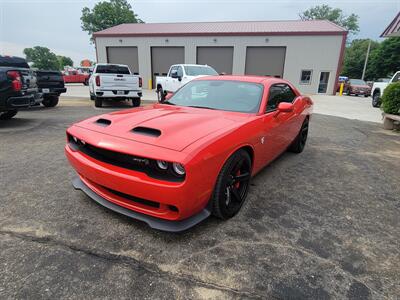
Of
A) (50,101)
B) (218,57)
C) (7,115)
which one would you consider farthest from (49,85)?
(218,57)

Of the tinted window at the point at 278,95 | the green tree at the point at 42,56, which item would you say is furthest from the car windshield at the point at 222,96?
the green tree at the point at 42,56

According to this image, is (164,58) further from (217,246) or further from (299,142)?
(217,246)

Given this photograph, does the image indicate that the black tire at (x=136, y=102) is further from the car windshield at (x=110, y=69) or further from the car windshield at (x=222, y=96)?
the car windshield at (x=222, y=96)

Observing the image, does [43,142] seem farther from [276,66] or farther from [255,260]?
[276,66]

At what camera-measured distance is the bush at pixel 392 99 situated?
7781 mm

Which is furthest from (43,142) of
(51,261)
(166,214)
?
(166,214)

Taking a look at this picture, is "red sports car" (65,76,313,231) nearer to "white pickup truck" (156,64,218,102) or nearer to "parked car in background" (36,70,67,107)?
"white pickup truck" (156,64,218,102)

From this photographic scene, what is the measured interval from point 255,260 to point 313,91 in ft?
72.8

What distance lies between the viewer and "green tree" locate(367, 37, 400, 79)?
39.5m

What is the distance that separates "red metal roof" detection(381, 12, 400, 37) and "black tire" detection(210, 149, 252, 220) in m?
11.2

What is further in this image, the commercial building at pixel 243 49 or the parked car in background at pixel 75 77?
the parked car in background at pixel 75 77

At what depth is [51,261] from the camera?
2035 mm

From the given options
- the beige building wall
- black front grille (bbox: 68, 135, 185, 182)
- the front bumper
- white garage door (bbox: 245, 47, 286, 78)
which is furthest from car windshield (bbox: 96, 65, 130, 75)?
white garage door (bbox: 245, 47, 286, 78)

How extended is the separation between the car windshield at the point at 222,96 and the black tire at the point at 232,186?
Result: 2.42ft
